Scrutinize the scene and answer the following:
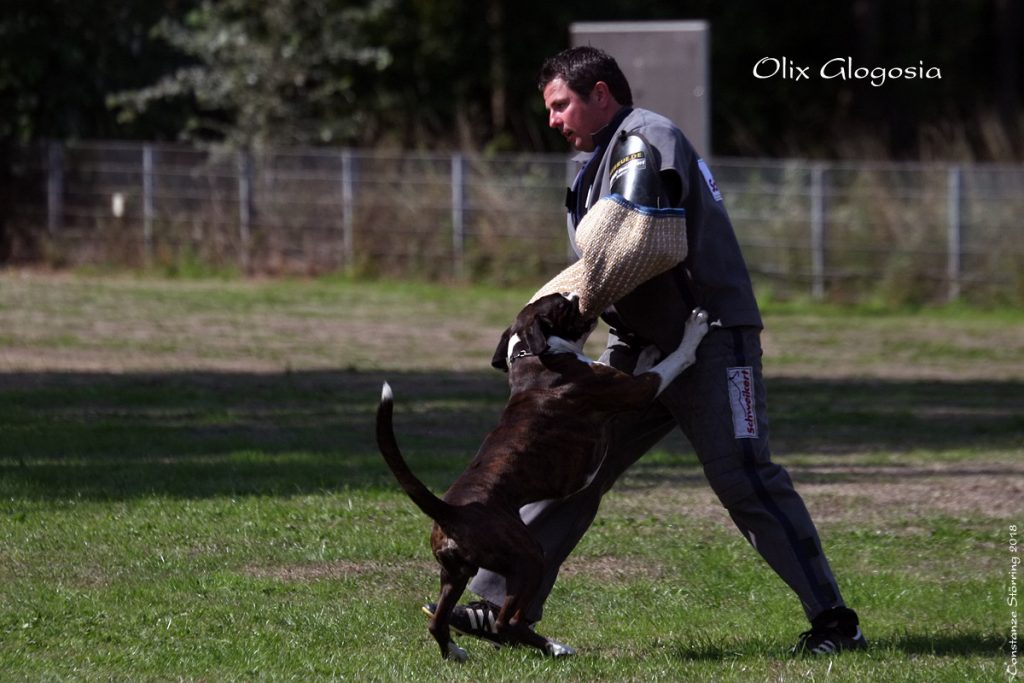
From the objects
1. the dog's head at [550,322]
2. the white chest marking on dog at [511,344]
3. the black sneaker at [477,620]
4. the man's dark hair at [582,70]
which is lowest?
the black sneaker at [477,620]

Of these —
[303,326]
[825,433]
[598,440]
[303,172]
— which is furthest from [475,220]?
[598,440]

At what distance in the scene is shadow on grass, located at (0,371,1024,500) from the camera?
8344 millimetres

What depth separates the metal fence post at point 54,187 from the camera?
74.3 ft

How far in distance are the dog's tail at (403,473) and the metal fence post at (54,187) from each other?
18.5 meters

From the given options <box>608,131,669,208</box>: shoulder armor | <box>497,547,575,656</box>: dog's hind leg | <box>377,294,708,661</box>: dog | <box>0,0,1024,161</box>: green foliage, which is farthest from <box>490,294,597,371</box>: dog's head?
<box>0,0,1024,161</box>: green foliage

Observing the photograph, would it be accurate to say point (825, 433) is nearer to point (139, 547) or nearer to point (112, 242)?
point (139, 547)

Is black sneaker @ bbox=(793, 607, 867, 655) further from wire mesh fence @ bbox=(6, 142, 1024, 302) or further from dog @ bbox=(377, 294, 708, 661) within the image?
wire mesh fence @ bbox=(6, 142, 1024, 302)

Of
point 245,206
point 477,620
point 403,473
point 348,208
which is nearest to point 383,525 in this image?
point 477,620

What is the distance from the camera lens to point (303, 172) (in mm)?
21797

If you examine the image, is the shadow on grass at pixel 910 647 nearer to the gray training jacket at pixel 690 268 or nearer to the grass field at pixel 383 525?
the grass field at pixel 383 525

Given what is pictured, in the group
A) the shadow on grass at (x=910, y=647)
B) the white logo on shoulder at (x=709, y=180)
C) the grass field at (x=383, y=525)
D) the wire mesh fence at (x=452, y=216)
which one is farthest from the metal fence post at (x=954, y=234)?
the white logo on shoulder at (x=709, y=180)

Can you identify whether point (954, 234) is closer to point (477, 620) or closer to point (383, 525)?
point (383, 525)

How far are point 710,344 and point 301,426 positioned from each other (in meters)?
5.42

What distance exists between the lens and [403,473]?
5062 millimetres
